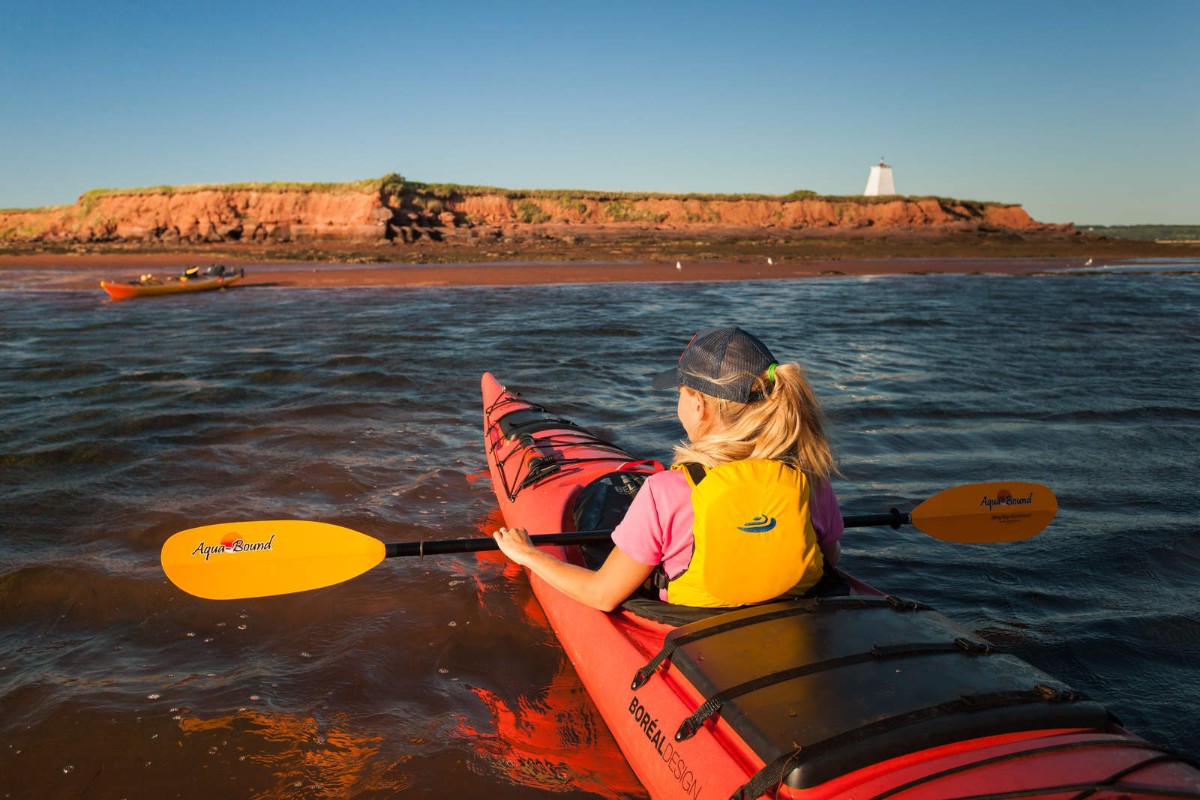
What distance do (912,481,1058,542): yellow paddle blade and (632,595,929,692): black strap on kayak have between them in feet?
4.06

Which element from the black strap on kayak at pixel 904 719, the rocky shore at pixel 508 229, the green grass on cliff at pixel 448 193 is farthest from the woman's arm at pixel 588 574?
the green grass on cliff at pixel 448 193

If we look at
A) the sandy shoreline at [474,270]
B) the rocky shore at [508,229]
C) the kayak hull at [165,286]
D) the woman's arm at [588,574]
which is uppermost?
the rocky shore at [508,229]

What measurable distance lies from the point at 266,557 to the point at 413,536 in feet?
4.98

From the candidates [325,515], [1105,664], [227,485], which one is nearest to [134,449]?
[227,485]

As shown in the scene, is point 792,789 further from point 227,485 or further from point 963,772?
point 227,485

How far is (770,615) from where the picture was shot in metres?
2.35

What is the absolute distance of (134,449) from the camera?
6.44m

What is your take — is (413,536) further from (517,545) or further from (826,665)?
(826,665)

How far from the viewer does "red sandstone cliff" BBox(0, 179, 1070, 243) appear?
3762 cm

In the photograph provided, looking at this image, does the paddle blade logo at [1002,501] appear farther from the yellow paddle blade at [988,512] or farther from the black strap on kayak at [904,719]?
the black strap on kayak at [904,719]

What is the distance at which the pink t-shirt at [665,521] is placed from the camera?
2242 millimetres

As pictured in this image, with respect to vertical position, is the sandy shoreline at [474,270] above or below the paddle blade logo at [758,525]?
above

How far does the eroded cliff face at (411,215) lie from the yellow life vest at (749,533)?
113 feet

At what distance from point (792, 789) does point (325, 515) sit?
4.02 metres
